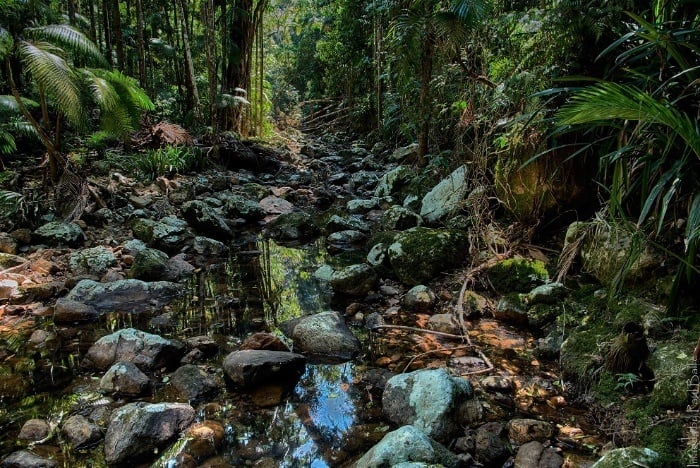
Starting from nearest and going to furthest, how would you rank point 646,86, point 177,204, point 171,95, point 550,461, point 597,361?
point 550,461 < point 646,86 < point 597,361 < point 177,204 < point 171,95

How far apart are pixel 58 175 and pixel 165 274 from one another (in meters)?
2.69

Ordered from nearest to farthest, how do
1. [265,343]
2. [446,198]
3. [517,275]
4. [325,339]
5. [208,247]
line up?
[265,343]
[325,339]
[517,275]
[446,198]
[208,247]

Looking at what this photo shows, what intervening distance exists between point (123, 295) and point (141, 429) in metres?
2.35

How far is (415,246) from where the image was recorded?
4938 millimetres

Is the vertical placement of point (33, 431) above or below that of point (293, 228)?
below

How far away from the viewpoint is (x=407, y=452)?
7.06 ft

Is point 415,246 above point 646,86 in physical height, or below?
below

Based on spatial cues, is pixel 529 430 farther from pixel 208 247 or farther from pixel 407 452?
pixel 208 247

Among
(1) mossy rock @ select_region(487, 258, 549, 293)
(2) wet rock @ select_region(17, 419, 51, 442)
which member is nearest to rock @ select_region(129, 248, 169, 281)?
(2) wet rock @ select_region(17, 419, 51, 442)

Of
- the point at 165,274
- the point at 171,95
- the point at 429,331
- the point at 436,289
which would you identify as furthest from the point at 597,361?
the point at 171,95

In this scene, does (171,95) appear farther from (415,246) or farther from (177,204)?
(415,246)

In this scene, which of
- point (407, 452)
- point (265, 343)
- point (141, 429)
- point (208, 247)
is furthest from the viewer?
point (208, 247)

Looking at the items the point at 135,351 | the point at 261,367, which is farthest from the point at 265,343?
the point at 135,351

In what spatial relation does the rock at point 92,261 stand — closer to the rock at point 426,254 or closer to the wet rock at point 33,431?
the wet rock at point 33,431
